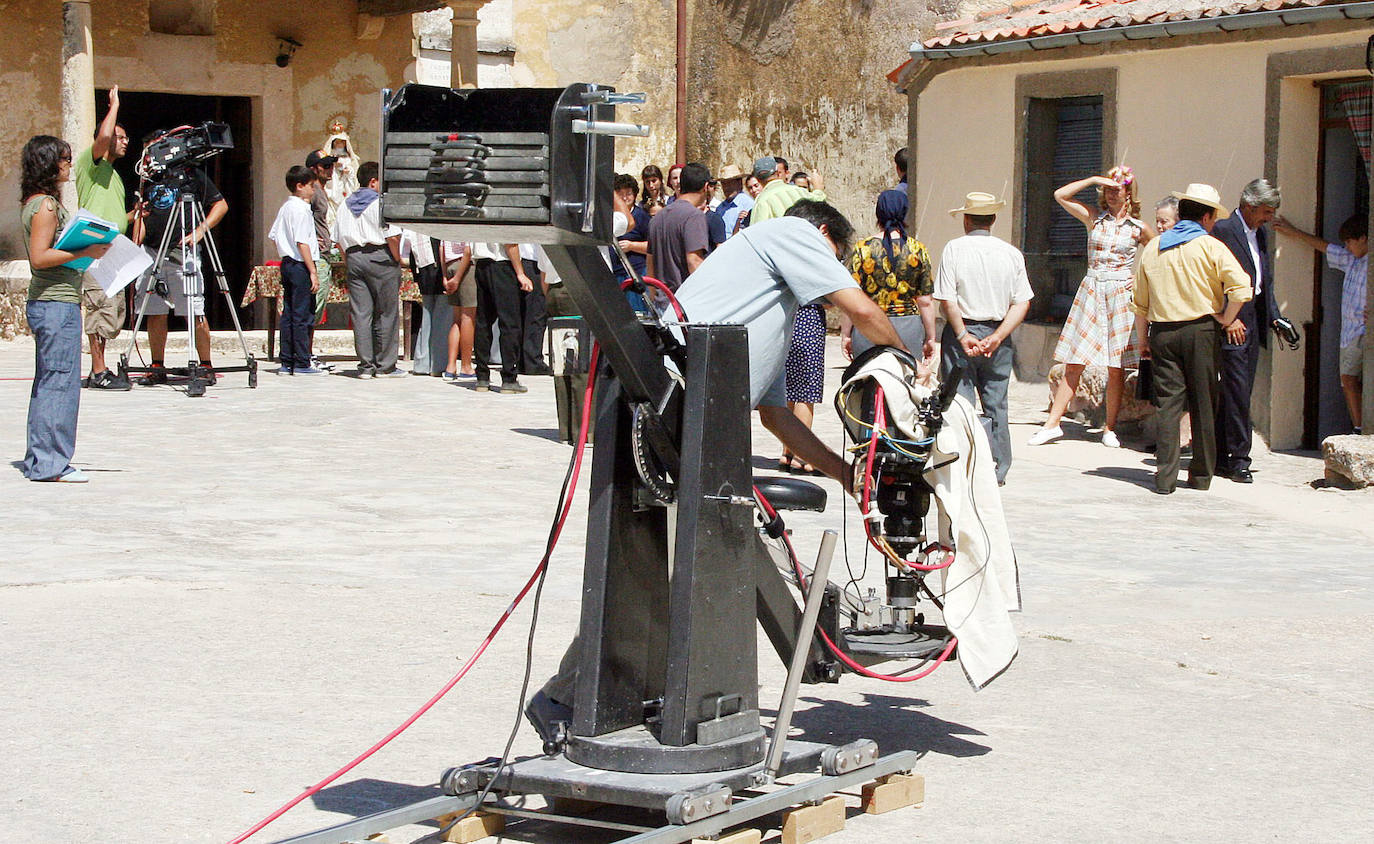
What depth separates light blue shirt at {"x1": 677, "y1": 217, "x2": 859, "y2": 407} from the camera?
15.4 feet

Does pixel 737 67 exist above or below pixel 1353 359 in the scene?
above

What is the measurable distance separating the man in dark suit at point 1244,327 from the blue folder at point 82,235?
6.23 meters

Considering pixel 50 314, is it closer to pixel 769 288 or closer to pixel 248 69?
pixel 769 288

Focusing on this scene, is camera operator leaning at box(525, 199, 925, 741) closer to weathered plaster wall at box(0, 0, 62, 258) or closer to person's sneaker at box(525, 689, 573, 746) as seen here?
person's sneaker at box(525, 689, 573, 746)

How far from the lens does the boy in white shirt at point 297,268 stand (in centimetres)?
1433

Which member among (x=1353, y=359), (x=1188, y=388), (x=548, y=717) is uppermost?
(x=1353, y=359)

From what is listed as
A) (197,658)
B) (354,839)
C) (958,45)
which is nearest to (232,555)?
(197,658)

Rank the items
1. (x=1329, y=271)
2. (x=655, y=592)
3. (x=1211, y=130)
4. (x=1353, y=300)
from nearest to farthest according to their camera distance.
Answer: (x=655, y=592) < (x=1353, y=300) < (x=1329, y=271) < (x=1211, y=130)

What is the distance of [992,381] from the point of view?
1001cm

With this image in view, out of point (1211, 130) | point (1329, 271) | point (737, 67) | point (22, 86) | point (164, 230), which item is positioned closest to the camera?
point (1329, 271)

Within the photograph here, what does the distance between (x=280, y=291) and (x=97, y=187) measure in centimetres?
447

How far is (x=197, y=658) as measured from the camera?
18.6 feet

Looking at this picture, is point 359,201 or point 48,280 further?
point 359,201

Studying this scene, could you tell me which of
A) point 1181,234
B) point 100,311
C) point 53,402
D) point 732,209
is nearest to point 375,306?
point 100,311
